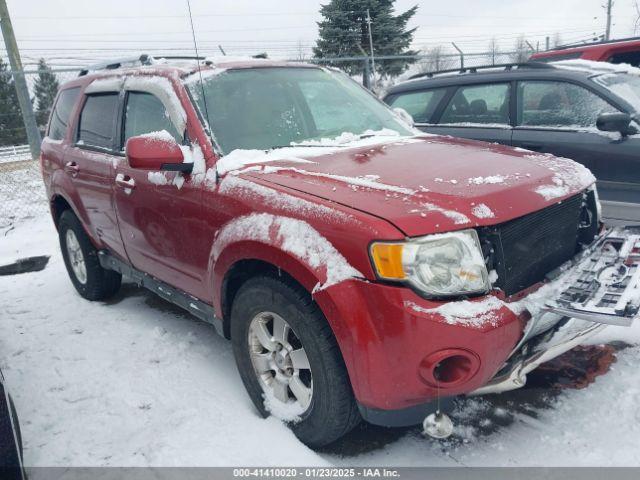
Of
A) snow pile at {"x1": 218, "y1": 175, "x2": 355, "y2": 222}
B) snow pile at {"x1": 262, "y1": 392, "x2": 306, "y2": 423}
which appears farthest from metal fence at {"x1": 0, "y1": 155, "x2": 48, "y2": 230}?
snow pile at {"x1": 262, "y1": 392, "x2": 306, "y2": 423}

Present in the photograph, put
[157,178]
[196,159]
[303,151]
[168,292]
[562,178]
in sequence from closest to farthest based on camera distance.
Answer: [562,178] → [196,159] → [303,151] → [157,178] → [168,292]

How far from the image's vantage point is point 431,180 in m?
2.36

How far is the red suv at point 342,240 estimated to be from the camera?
A: 201 cm

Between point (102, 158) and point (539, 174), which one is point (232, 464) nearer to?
point (539, 174)

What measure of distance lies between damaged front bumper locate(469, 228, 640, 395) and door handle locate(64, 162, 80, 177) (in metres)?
3.35

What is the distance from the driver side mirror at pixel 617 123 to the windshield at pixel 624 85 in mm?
305

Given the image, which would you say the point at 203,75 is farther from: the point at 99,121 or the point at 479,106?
the point at 479,106

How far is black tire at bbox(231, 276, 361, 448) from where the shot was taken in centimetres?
219

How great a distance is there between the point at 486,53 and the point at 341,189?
12.0 m

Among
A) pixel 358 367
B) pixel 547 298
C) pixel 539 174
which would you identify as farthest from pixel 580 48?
pixel 358 367

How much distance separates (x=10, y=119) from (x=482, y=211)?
1156 cm

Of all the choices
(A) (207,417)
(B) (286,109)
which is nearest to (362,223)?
(A) (207,417)

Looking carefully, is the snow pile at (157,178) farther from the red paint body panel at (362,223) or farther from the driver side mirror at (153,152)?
the driver side mirror at (153,152)

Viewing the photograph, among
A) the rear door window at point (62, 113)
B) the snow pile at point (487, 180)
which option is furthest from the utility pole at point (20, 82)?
the snow pile at point (487, 180)
